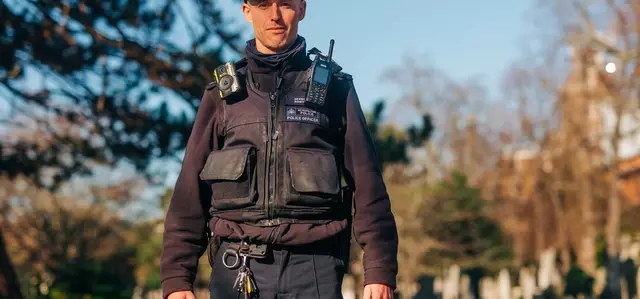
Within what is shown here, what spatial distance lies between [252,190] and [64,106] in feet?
29.3

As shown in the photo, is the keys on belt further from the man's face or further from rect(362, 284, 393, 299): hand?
the man's face

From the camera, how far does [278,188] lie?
293 cm

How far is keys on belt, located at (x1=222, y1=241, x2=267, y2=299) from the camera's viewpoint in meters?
2.87

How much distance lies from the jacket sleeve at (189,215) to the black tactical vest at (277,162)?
0.06 meters

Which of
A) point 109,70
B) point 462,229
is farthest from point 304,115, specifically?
point 462,229

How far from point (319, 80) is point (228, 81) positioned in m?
0.31

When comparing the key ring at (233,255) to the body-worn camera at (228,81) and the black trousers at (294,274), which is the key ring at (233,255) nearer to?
the black trousers at (294,274)

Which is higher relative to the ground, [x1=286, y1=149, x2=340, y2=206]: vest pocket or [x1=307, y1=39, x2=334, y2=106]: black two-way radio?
[x1=307, y1=39, x2=334, y2=106]: black two-way radio

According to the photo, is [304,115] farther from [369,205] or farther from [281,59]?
[369,205]

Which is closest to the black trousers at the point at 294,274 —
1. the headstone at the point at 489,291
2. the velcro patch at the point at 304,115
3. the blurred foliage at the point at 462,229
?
the velcro patch at the point at 304,115

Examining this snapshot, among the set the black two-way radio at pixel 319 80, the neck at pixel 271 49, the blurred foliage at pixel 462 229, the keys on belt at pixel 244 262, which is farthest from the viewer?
the blurred foliage at pixel 462 229

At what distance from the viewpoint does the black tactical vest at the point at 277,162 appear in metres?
2.91

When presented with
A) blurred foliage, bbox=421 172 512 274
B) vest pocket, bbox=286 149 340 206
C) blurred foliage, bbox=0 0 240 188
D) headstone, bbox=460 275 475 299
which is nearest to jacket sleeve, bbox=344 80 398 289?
vest pocket, bbox=286 149 340 206

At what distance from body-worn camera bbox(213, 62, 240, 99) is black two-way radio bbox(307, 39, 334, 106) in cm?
25
